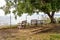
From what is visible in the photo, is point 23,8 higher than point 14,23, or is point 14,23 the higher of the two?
point 23,8

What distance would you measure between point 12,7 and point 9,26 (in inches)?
69.5

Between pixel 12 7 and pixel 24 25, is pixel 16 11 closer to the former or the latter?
pixel 12 7

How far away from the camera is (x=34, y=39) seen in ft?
36.1

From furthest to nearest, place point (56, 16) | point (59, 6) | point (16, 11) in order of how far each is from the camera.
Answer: point (56, 16), point (16, 11), point (59, 6)

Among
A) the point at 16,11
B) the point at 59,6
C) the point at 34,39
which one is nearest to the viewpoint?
the point at 34,39

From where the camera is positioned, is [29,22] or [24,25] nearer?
[24,25]

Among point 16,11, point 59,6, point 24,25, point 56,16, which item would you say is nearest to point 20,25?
point 24,25

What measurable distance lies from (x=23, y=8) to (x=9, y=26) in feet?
8.02

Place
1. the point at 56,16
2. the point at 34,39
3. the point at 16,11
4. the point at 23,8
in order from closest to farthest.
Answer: the point at 34,39 → the point at 23,8 → the point at 16,11 → the point at 56,16

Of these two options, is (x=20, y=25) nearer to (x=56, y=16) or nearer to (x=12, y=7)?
(x=12, y=7)

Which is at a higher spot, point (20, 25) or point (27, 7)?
point (27, 7)

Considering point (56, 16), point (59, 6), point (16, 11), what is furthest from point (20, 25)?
point (56, 16)

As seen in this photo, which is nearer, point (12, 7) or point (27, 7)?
point (27, 7)

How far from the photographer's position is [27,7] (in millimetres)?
14398
